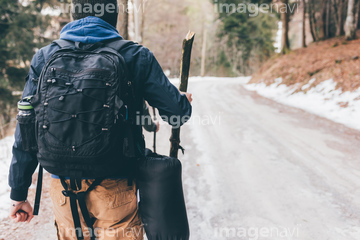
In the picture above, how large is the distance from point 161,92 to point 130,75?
206 mm

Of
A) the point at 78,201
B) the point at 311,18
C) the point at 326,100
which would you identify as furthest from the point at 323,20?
the point at 78,201

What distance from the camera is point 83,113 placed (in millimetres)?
1245

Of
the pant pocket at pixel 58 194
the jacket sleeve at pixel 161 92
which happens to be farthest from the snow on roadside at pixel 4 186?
the jacket sleeve at pixel 161 92

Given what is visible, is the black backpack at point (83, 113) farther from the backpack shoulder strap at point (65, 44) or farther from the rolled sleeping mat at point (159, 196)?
the rolled sleeping mat at point (159, 196)

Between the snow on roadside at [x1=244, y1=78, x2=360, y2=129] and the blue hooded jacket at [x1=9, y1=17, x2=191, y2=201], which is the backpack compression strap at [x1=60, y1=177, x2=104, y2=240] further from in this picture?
the snow on roadside at [x1=244, y1=78, x2=360, y2=129]

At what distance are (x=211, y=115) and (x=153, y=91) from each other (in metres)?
6.91

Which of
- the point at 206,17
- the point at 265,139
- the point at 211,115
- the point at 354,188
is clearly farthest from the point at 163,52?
the point at 354,188

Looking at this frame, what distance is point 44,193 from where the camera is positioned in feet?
12.1

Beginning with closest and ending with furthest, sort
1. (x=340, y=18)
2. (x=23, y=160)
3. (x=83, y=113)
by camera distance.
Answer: (x=83, y=113) → (x=23, y=160) → (x=340, y=18)

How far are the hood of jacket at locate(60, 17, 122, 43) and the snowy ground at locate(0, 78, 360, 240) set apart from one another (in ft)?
7.55

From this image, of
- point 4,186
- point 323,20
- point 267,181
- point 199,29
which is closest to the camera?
point 4,186

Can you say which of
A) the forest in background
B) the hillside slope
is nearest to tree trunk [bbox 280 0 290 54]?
the forest in background

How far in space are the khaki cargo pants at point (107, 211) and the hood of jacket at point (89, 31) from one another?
81cm

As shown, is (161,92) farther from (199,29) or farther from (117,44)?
(199,29)
